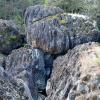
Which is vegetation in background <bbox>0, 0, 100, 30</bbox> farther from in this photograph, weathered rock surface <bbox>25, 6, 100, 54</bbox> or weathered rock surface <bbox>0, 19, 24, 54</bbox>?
weathered rock surface <bbox>25, 6, 100, 54</bbox>

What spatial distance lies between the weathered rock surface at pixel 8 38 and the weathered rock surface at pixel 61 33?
180 cm

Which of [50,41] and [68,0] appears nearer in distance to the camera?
[50,41]

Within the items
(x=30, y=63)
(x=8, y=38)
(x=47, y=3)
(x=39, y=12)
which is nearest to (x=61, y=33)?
(x=30, y=63)

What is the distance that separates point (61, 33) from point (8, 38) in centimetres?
588

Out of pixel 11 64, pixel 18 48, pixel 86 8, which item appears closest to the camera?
pixel 11 64

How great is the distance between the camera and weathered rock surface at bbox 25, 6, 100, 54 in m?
27.9

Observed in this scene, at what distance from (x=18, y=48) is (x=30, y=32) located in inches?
97.8

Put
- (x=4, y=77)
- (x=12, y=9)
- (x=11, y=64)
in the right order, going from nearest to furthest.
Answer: (x=4, y=77) < (x=11, y=64) < (x=12, y=9)

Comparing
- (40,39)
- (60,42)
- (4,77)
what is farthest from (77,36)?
(4,77)

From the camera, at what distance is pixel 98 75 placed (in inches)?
459

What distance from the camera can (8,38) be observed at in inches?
1194

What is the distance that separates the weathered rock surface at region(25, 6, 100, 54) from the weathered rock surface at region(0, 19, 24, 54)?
5.91ft

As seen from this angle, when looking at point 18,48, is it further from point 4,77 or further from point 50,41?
point 4,77

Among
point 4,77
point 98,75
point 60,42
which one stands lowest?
point 60,42
